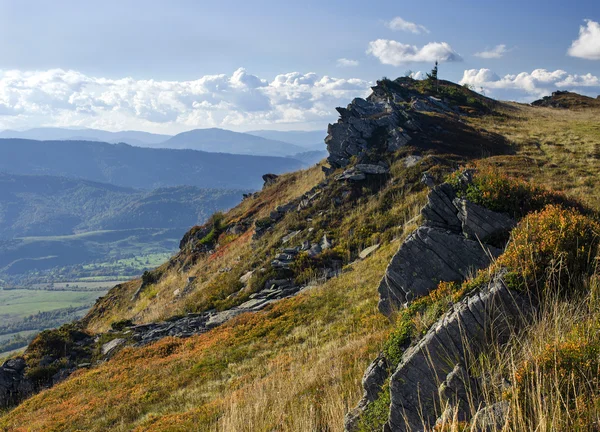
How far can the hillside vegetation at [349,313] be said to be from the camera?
5.02 metres

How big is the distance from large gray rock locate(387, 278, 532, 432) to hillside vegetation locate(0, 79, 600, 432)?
0.79 feet

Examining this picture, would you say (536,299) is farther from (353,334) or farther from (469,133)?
(469,133)

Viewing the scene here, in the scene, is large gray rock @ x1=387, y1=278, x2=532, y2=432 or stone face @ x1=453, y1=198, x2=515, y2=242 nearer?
→ large gray rock @ x1=387, y1=278, x2=532, y2=432

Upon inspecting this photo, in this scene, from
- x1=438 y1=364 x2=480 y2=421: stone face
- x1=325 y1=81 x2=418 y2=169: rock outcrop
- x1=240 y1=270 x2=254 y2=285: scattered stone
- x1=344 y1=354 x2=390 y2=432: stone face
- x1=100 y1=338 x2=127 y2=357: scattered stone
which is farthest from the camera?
x1=325 y1=81 x2=418 y2=169: rock outcrop

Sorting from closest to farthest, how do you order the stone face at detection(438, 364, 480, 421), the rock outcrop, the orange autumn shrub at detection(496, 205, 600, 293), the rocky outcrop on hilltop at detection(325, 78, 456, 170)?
the stone face at detection(438, 364, 480, 421) → the orange autumn shrub at detection(496, 205, 600, 293) → the rocky outcrop on hilltop at detection(325, 78, 456, 170) → the rock outcrop

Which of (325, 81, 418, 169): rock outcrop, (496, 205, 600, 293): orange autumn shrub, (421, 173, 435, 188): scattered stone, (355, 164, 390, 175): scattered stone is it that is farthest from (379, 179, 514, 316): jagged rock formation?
(325, 81, 418, 169): rock outcrop

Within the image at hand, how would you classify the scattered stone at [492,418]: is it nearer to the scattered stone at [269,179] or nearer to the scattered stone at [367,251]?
the scattered stone at [367,251]

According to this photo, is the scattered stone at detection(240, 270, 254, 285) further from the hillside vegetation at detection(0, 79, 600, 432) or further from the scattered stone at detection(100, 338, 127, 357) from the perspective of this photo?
the scattered stone at detection(100, 338, 127, 357)

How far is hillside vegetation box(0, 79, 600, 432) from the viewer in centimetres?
502

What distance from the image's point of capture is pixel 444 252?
8.51 metres

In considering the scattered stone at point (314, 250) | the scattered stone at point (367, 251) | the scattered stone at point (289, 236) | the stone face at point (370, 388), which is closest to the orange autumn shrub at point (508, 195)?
the stone face at point (370, 388)

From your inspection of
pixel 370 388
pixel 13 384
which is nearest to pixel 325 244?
pixel 370 388

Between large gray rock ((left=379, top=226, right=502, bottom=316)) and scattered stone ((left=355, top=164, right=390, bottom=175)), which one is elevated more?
scattered stone ((left=355, top=164, right=390, bottom=175))

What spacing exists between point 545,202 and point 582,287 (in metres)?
3.65
